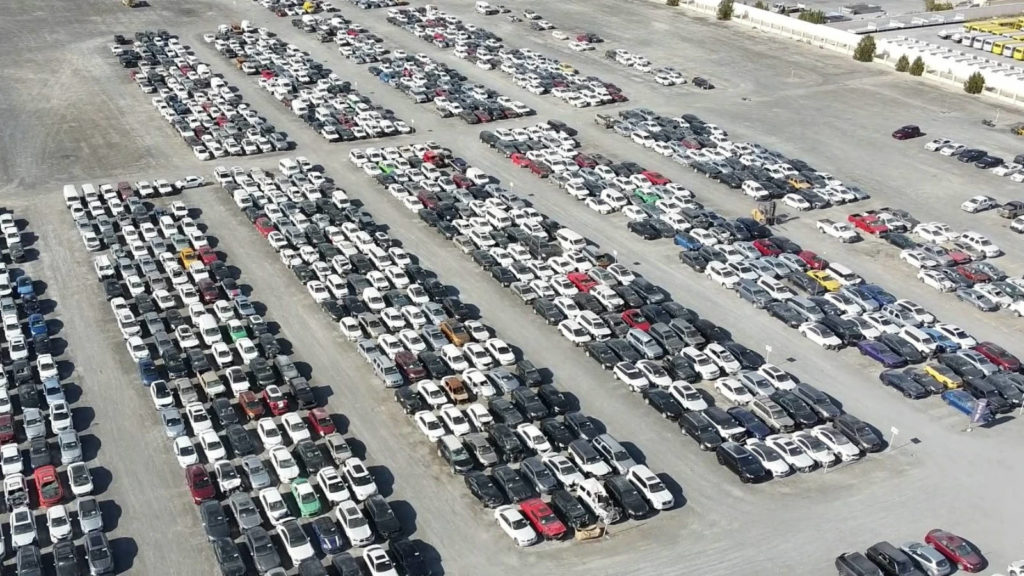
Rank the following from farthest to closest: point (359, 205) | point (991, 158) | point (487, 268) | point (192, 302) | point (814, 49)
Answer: point (814, 49) → point (991, 158) → point (359, 205) → point (487, 268) → point (192, 302)

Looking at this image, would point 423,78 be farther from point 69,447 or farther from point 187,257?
point 69,447

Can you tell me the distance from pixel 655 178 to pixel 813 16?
213 ft

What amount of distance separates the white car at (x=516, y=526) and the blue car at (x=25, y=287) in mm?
39893

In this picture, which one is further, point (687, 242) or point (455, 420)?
point (687, 242)

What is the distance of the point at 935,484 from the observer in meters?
52.0

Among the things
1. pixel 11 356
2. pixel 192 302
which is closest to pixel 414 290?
pixel 192 302

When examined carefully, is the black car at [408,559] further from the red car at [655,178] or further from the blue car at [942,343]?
the red car at [655,178]

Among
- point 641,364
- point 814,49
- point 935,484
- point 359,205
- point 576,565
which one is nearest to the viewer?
point 576,565

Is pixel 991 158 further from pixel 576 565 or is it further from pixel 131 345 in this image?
pixel 131 345

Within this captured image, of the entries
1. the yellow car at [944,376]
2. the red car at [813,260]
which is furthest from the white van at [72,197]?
the yellow car at [944,376]

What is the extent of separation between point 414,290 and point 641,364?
56.8 ft

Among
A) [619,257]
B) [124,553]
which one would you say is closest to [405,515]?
[124,553]

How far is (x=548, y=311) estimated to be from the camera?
67.5 m

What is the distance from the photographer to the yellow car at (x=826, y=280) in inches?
2805
